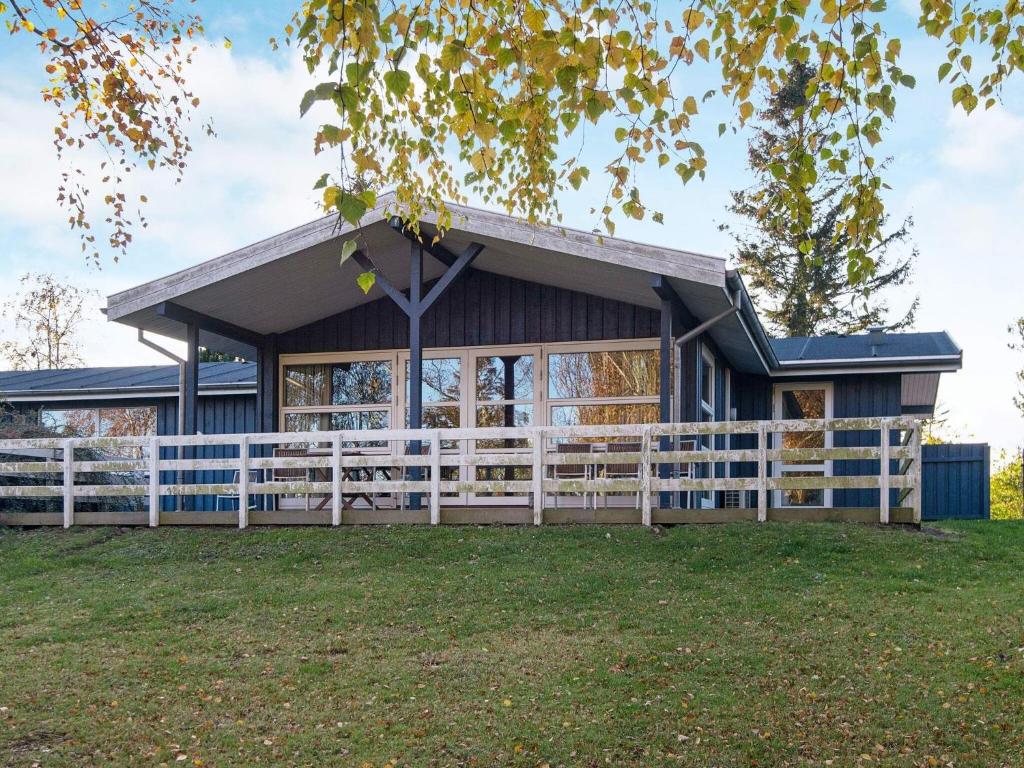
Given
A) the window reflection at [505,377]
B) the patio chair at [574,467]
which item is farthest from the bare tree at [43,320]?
the patio chair at [574,467]

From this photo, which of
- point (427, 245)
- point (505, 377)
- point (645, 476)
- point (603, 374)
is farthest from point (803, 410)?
point (427, 245)

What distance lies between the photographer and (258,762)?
5551 millimetres

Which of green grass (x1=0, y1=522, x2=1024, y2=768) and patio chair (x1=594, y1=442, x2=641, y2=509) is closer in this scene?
green grass (x1=0, y1=522, x2=1024, y2=768)

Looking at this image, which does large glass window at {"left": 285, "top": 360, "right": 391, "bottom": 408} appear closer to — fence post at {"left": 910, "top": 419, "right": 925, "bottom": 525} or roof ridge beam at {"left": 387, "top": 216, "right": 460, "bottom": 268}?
roof ridge beam at {"left": 387, "top": 216, "right": 460, "bottom": 268}

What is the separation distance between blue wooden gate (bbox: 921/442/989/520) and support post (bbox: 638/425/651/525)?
22.9 feet

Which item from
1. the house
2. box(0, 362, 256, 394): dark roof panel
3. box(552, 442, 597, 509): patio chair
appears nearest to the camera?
the house

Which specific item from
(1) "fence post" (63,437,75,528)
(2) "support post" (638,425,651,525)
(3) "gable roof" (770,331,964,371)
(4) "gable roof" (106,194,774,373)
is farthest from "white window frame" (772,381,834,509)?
(1) "fence post" (63,437,75,528)

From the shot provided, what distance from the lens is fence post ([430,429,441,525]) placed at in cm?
1087

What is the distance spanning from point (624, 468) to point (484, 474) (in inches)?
68.1

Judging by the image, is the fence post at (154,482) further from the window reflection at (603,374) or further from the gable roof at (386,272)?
the window reflection at (603,374)

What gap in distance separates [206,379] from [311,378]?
220 inches

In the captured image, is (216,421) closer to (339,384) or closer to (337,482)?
(339,384)

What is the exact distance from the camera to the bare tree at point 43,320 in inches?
1325

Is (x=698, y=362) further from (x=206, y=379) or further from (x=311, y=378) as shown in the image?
(x=206, y=379)
